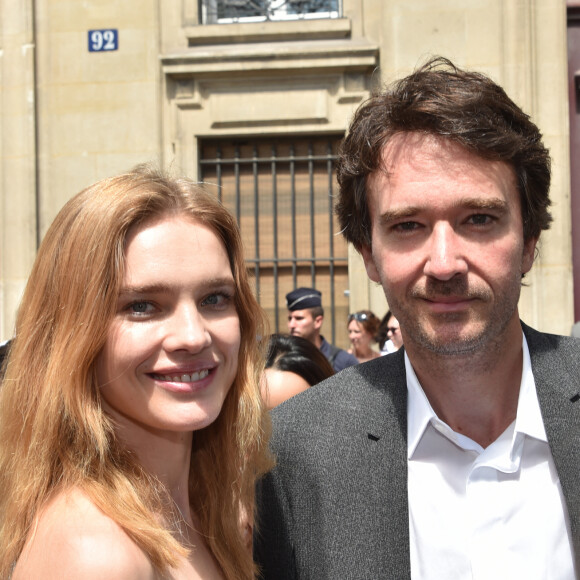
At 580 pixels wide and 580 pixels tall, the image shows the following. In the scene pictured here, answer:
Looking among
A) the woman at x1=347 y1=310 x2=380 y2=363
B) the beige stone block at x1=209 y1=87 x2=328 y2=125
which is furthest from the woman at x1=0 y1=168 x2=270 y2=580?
the beige stone block at x1=209 y1=87 x2=328 y2=125

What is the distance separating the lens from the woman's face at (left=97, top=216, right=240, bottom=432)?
179cm

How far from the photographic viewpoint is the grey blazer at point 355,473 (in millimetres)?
2109

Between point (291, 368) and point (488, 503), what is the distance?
1.99 meters

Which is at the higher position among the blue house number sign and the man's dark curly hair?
the blue house number sign

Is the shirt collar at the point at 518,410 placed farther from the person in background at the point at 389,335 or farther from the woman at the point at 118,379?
the person in background at the point at 389,335

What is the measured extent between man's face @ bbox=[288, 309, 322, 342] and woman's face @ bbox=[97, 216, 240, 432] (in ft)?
15.2

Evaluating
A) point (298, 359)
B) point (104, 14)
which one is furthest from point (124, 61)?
point (298, 359)

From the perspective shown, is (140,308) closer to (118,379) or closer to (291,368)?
(118,379)

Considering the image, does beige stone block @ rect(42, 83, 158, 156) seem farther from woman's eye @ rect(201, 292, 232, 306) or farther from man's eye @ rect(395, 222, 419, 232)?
woman's eye @ rect(201, 292, 232, 306)

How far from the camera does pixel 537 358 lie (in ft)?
7.53

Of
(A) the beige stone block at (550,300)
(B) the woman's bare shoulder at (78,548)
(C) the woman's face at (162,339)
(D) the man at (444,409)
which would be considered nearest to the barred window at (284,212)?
(A) the beige stone block at (550,300)

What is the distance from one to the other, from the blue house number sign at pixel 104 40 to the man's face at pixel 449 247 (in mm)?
6779

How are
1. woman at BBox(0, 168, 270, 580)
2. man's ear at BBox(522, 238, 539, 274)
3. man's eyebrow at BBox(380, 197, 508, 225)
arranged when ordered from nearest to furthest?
1. woman at BBox(0, 168, 270, 580)
2. man's eyebrow at BBox(380, 197, 508, 225)
3. man's ear at BBox(522, 238, 539, 274)

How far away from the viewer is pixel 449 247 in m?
2.17
